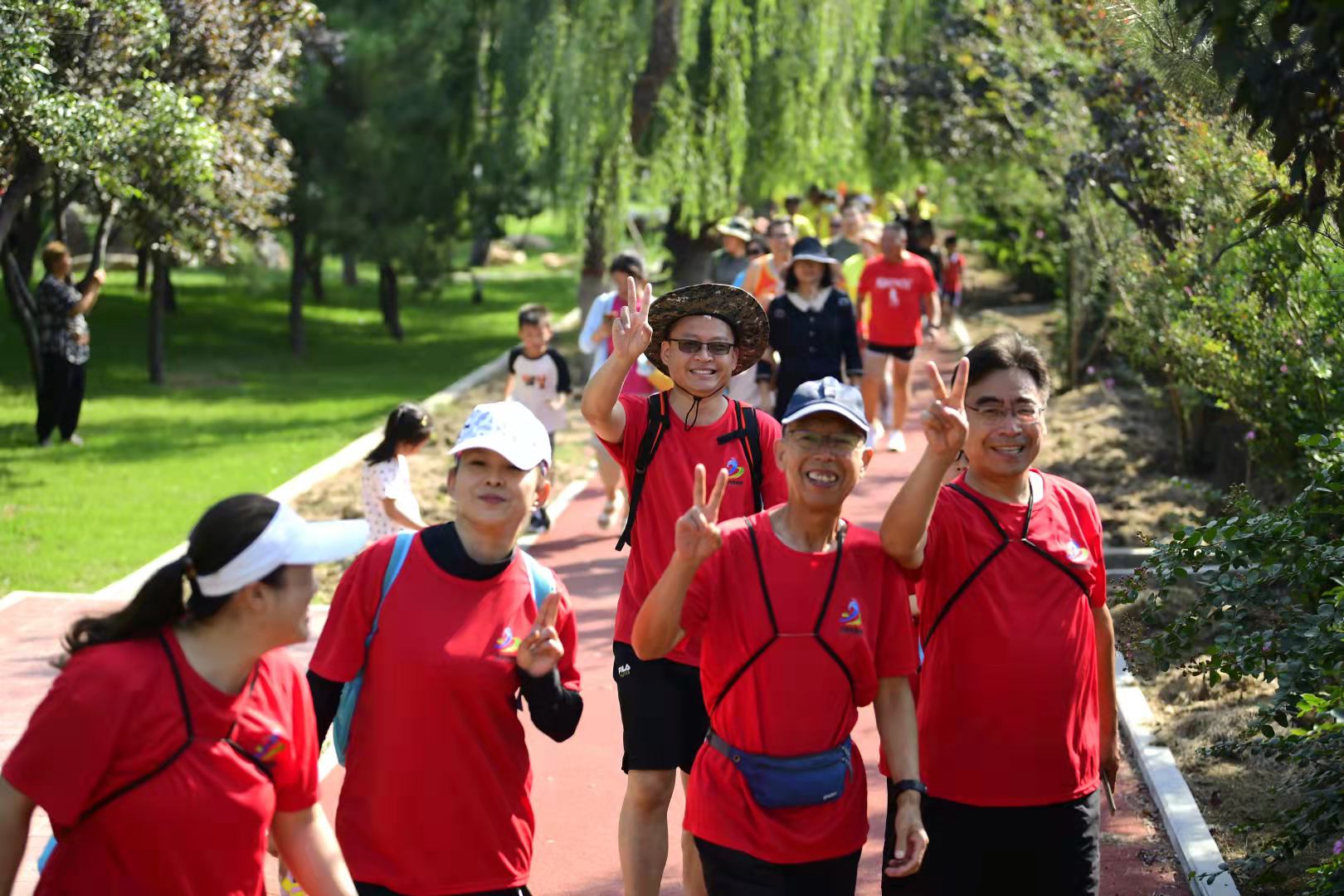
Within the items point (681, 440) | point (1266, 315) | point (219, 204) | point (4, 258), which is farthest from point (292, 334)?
point (681, 440)

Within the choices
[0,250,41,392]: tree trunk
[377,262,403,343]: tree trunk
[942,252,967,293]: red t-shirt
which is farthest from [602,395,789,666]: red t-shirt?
[377,262,403,343]: tree trunk

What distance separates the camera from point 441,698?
153 inches

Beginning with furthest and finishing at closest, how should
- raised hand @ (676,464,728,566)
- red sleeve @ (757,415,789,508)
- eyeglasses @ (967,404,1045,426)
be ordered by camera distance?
red sleeve @ (757,415,789,508)
eyeglasses @ (967,404,1045,426)
raised hand @ (676,464,728,566)

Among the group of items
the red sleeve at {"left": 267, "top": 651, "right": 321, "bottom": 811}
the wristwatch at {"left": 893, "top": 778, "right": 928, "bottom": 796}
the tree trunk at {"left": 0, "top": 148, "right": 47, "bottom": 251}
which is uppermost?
the tree trunk at {"left": 0, "top": 148, "right": 47, "bottom": 251}

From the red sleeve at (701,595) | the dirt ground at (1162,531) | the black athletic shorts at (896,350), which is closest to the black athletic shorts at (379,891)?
the red sleeve at (701,595)

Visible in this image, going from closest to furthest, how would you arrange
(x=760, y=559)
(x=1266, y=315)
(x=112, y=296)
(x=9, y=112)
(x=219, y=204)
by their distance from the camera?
(x=760, y=559), (x=1266, y=315), (x=9, y=112), (x=219, y=204), (x=112, y=296)

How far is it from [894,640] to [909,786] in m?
0.36

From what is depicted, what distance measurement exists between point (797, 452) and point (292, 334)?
23.5 metres

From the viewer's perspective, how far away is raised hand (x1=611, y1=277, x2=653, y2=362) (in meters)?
5.35

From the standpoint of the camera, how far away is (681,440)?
5.67 meters

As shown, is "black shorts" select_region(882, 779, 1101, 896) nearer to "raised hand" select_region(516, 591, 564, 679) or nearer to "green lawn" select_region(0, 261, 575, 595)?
"raised hand" select_region(516, 591, 564, 679)

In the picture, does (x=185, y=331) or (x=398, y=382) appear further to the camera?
(x=185, y=331)

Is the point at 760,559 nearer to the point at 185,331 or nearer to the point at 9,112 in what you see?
the point at 9,112

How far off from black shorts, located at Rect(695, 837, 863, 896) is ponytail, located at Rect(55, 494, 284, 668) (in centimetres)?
134
